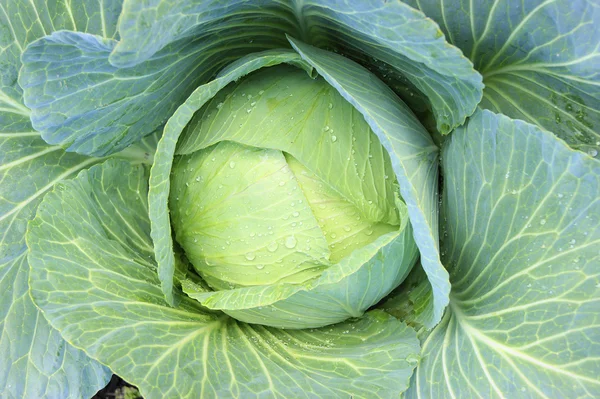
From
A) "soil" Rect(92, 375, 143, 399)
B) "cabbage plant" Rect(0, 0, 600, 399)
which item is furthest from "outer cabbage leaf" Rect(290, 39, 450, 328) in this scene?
"soil" Rect(92, 375, 143, 399)

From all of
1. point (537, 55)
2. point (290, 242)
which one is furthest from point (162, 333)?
point (537, 55)

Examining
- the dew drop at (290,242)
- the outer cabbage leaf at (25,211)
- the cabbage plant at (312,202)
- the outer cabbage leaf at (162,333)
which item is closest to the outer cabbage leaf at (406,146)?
the cabbage plant at (312,202)

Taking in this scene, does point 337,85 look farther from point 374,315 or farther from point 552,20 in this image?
point 374,315

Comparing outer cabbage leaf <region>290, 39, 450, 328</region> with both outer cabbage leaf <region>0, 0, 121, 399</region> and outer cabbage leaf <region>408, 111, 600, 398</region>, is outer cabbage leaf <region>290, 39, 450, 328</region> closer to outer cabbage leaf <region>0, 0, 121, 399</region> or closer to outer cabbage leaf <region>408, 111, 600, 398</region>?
outer cabbage leaf <region>408, 111, 600, 398</region>

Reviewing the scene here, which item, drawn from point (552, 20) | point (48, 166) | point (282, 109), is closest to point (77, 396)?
point (48, 166)

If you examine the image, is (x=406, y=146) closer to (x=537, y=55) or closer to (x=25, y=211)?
(x=537, y=55)

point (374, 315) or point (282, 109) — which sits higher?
point (282, 109)

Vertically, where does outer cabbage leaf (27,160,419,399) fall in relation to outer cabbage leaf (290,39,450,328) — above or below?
below
